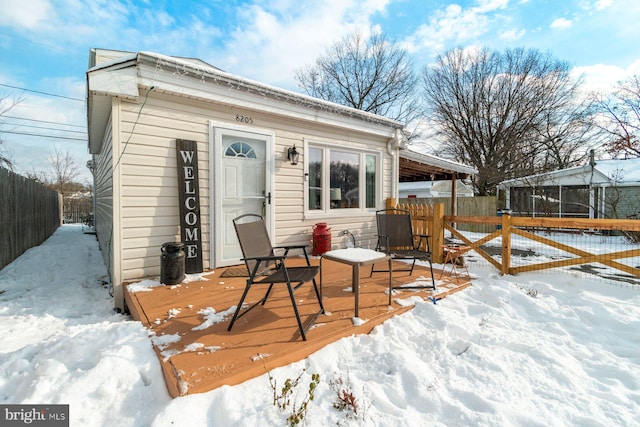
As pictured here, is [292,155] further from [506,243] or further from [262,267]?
[506,243]

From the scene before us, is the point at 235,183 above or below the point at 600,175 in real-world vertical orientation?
below

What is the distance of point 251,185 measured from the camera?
4754 mm

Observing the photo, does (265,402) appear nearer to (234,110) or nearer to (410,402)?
(410,402)

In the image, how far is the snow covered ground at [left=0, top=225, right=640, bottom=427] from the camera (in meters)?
1.64

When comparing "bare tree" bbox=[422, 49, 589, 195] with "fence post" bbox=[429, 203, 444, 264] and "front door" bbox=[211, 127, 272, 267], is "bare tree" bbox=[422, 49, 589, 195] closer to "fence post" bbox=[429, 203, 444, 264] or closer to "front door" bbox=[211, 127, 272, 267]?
"fence post" bbox=[429, 203, 444, 264]

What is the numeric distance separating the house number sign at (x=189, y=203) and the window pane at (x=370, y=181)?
3.73m

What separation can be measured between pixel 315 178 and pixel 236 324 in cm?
360

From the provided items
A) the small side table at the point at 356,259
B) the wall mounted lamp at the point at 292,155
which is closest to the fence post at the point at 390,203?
the wall mounted lamp at the point at 292,155

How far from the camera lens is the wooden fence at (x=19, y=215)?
5.71m

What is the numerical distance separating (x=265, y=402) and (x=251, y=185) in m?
3.51

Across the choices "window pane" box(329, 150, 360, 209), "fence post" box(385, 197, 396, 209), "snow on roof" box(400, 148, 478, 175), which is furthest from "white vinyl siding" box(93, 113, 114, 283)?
"snow on roof" box(400, 148, 478, 175)

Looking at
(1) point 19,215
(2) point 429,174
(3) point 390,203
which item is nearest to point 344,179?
(3) point 390,203

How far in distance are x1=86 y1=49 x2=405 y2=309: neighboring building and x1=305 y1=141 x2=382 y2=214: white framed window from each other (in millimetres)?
27

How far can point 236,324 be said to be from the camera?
2.57 metres
